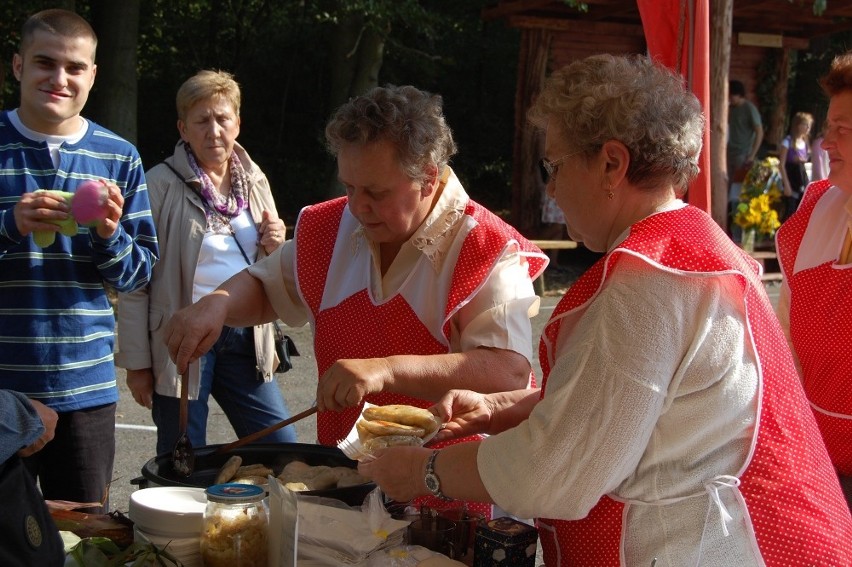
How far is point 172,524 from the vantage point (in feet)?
6.13

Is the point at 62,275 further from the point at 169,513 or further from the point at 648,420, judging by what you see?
the point at 648,420

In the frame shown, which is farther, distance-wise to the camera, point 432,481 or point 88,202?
point 88,202

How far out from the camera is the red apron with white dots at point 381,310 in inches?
97.0

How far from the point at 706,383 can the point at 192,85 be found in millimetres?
2781

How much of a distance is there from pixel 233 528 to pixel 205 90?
2.42 metres

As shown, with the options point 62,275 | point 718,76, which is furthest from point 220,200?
point 718,76

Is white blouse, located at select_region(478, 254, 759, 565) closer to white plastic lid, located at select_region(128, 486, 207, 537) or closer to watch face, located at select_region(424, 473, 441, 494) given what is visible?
watch face, located at select_region(424, 473, 441, 494)

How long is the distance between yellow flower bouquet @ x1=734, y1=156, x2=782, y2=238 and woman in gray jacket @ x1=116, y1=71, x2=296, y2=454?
25.7 feet

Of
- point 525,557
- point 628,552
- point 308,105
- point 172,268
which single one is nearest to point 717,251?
point 628,552

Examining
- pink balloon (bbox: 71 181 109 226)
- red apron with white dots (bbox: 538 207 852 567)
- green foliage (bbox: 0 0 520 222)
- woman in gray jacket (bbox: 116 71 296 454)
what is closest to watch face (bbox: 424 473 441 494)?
red apron with white dots (bbox: 538 207 852 567)

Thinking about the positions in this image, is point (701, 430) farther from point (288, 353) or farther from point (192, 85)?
point (192, 85)

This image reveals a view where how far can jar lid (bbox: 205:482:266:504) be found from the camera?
5.95ft

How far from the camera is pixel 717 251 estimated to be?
67.9 inches

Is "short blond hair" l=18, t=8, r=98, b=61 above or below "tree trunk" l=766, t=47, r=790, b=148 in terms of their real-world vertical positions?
above
